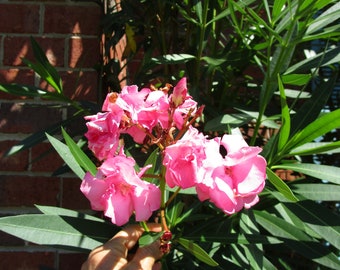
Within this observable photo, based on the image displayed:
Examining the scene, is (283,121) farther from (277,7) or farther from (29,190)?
(29,190)

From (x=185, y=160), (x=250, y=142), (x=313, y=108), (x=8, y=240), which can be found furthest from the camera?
(x=8, y=240)

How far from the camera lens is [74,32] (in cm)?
146

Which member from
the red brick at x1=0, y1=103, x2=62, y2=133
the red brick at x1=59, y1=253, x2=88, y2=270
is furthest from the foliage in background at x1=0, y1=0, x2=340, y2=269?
the red brick at x1=59, y1=253, x2=88, y2=270

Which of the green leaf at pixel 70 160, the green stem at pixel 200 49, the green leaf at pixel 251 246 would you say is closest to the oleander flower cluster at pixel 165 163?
the green leaf at pixel 70 160

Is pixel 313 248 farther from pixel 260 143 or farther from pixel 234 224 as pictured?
pixel 260 143

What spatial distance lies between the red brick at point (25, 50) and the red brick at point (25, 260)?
1.61ft

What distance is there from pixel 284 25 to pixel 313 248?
0.47m

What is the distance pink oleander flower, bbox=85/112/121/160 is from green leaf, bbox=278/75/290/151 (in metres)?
0.37

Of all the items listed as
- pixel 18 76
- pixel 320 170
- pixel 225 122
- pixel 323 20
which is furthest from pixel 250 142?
pixel 18 76

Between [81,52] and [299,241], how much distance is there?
729 millimetres

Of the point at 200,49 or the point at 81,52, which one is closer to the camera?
the point at 200,49

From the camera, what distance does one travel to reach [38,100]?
1465mm

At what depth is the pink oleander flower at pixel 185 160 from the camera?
2.37 feet

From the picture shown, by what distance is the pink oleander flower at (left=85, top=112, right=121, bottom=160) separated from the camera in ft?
2.56
